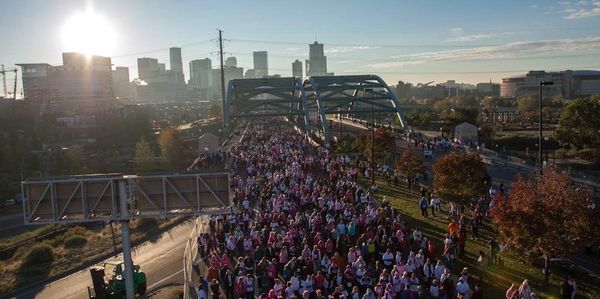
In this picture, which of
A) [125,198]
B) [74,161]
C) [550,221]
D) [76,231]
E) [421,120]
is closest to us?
[125,198]

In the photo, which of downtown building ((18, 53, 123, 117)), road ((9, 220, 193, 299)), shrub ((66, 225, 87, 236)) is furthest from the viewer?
downtown building ((18, 53, 123, 117))

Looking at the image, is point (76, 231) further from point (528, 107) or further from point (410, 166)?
point (528, 107)

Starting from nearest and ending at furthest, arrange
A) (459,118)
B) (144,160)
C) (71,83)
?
(144,160) < (459,118) < (71,83)

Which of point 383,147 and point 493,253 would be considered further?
point 383,147

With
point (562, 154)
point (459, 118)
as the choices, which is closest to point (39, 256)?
point (562, 154)

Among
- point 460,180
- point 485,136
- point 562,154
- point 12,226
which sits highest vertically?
point 460,180

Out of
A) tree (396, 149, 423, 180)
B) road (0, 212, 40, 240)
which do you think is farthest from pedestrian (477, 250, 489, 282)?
road (0, 212, 40, 240)

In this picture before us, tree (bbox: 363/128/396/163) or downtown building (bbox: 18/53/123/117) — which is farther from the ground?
downtown building (bbox: 18/53/123/117)

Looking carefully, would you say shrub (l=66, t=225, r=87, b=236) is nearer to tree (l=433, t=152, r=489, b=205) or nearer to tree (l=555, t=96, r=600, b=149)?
tree (l=433, t=152, r=489, b=205)
